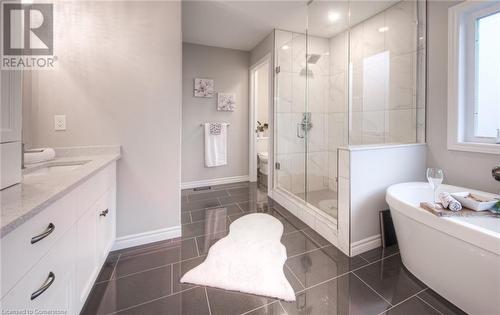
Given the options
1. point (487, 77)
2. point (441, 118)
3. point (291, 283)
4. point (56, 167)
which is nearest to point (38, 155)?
point (56, 167)

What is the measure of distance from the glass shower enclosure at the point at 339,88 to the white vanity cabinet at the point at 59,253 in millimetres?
1963

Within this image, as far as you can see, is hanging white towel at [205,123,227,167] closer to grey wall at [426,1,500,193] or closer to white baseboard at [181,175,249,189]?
white baseboard at [181,175,249,189]

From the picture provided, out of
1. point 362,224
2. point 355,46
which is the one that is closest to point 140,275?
point 362,224

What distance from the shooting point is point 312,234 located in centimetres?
225

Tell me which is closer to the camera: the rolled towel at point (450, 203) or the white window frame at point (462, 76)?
the rolled towel at point (450, 203)

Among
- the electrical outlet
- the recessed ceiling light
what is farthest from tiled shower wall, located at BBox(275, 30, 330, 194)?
the electrical outlet

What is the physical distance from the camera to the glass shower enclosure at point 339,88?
231 centimetres

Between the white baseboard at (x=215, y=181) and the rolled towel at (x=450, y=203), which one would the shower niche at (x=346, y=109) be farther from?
the white baseboard at (x=215, y=181)

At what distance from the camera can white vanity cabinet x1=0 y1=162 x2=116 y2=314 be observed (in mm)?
660

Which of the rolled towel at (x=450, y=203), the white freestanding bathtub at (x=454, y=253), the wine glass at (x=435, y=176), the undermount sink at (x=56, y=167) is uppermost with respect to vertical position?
the undermount sink at (x=56, y=167)

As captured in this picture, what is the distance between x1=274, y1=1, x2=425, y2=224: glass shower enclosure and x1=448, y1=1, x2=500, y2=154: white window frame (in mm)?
258

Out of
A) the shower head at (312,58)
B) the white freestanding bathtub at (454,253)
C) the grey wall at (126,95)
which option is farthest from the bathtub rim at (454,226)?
the shower head at (312,58)

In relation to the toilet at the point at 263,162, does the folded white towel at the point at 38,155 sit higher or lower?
higher

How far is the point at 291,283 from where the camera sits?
154cm
